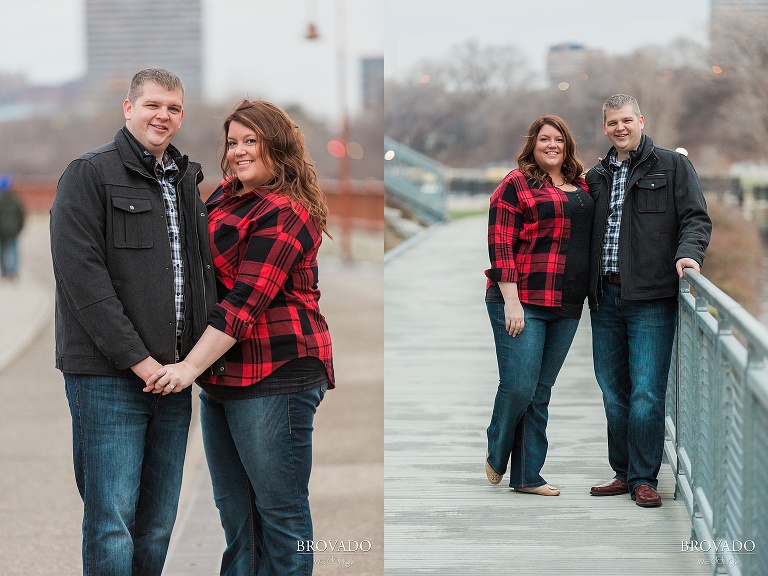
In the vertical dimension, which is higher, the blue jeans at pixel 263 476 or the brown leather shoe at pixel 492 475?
the blue jeans at pixel 263 476

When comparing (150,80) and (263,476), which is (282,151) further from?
(263,476)

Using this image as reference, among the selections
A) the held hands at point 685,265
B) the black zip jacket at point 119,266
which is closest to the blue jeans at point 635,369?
the held hands at point 685,265

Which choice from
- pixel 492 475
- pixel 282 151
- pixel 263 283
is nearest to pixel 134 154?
pixel 282 151

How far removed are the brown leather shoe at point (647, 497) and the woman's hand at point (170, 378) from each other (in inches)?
85.1

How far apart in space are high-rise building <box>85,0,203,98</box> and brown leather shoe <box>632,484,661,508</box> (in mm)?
86778

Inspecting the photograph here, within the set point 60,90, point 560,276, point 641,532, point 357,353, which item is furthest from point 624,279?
point 60,90

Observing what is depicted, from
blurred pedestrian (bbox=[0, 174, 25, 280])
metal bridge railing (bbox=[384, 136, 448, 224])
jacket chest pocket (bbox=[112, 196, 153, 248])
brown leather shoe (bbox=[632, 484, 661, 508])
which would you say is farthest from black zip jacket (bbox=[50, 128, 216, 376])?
blurred pedestrian (bbox=[0, 174, 25, 280])

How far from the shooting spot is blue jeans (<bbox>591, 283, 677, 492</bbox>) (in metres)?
4.46

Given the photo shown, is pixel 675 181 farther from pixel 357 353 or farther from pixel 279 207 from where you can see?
pixel 357 353

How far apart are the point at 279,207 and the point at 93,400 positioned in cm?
79

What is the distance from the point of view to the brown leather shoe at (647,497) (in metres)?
4.57

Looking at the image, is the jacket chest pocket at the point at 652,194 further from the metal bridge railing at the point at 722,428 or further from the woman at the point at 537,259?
the metal bridge railing at the point at 722,428

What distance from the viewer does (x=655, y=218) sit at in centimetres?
441

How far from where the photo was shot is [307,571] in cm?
351
